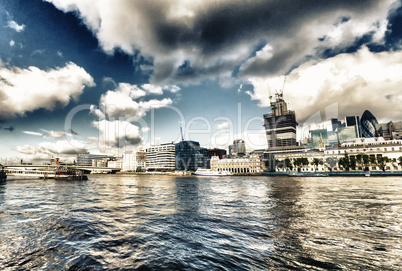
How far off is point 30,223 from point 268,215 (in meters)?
22.5

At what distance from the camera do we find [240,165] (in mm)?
172125

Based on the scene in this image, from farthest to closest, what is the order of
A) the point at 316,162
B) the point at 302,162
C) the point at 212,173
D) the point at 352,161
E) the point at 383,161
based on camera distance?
the point at 212,173 < the point at 302,162 < the point at 316,162 < the point at 352,161 < the point at 383,161

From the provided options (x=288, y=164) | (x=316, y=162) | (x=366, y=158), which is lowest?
(x=288, y=164)

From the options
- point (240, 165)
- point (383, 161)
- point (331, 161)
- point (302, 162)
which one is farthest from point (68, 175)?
point (383, 161)

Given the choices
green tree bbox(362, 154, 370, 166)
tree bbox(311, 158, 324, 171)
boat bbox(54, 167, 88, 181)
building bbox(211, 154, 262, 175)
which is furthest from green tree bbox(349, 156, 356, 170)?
boat bbox(54, 167, 88, 181)

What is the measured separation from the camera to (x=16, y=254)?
33.1 ft

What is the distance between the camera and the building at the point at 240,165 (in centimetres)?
16825

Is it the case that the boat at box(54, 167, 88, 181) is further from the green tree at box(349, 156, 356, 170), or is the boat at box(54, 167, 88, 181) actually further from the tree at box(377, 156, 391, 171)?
the tree at box(377, 156, 391, 171)

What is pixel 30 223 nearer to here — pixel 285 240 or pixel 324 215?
pixel 285 240

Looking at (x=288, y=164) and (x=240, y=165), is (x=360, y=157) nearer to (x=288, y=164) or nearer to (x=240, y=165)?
(x=288, y=164)

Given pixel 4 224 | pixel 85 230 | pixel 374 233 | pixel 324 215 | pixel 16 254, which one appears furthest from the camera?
pixel 324 215

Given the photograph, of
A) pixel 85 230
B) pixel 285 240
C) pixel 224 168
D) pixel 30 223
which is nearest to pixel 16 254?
pixel 85 230

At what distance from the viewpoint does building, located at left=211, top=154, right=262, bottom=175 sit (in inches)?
6624

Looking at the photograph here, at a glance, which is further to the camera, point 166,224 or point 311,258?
point 166,224
